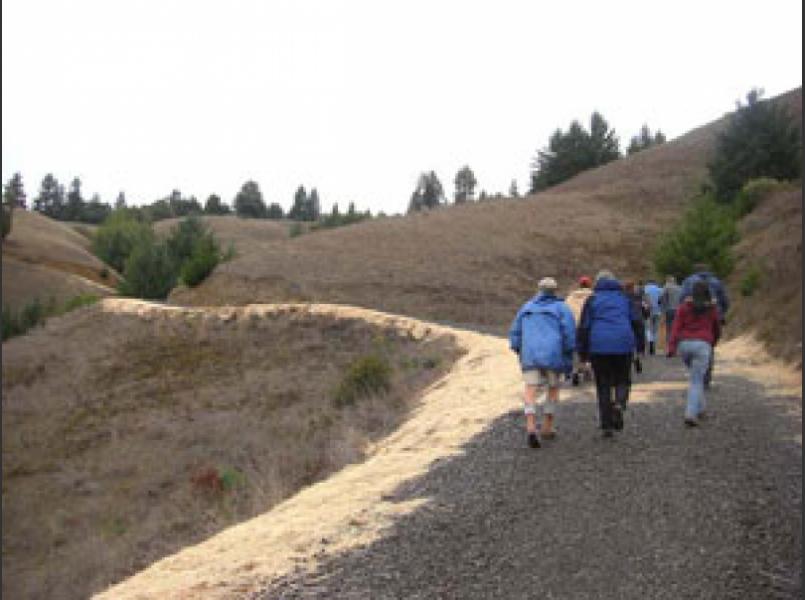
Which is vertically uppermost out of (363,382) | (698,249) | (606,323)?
(698,249)

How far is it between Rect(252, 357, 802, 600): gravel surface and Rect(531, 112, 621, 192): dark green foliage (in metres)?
77.3

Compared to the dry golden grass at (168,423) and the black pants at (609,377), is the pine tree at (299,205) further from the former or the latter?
the black pants at (609,377)

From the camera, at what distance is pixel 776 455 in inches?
342

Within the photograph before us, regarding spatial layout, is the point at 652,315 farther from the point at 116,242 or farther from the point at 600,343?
the point at 116,242

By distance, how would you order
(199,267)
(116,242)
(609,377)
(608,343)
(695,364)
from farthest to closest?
(116,242) → (199,267) → (695,364) → (609,377) → (608,343)

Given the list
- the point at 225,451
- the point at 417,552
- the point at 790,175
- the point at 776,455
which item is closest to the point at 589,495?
the point at 417,552

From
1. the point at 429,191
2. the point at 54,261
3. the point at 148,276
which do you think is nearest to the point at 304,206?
the point at 429,191

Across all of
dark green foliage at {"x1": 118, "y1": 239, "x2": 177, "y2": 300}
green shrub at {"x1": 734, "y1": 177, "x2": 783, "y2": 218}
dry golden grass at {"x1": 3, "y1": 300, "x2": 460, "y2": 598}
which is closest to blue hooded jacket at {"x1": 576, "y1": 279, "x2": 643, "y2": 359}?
dry golden grass at {"x1": 3, "y1": 300, "x2": 460, "y2": 598}

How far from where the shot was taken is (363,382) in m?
21.0

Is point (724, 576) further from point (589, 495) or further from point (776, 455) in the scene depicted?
point (776, 455)

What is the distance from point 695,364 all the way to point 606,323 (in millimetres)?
1266

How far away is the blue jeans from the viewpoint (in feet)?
32.3

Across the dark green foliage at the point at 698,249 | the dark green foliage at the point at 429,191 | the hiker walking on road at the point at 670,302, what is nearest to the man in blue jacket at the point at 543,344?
the hiker walking on road at the point at 670,302

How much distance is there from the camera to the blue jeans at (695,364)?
32.3 ft
